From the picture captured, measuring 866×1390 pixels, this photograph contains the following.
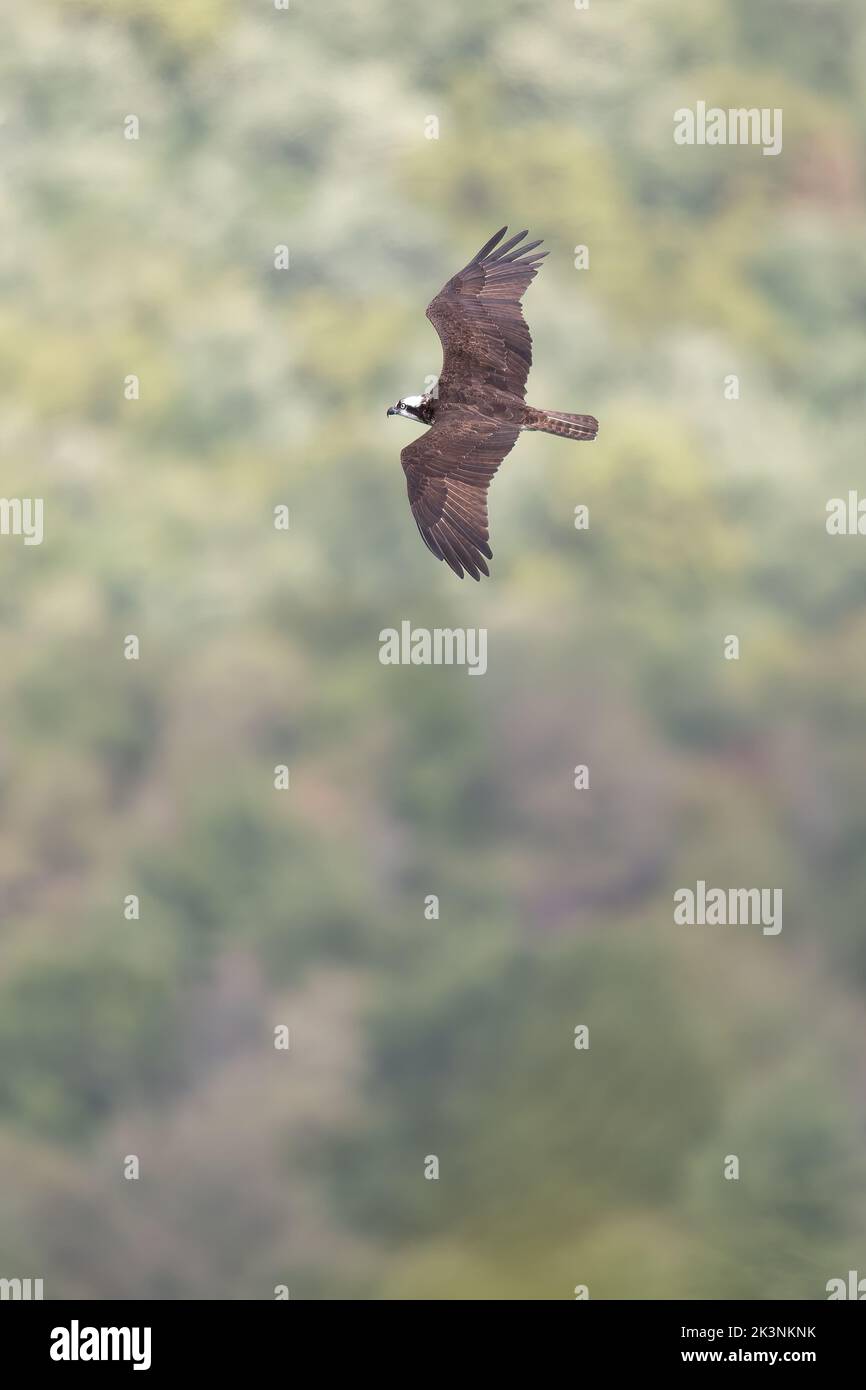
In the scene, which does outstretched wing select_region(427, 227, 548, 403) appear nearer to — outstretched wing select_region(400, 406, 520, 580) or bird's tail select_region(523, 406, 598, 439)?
bird's tail select_region(523, 406, 598, 439)

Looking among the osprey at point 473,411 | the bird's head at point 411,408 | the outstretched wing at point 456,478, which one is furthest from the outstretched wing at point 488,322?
the outstretched wing at point 456,478

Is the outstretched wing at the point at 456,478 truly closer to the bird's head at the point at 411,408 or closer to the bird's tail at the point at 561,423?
the bird's tail at the point at 561,423

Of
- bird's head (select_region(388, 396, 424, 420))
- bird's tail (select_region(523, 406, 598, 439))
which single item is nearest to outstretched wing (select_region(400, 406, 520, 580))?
bird's tail (select_region(523, 406, 598, 439))

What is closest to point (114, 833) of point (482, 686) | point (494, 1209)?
point (482, 686)

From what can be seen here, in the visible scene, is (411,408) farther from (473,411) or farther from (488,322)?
(488,322)

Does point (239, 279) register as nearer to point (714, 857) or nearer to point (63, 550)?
point (63, 550)
